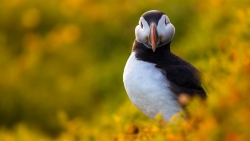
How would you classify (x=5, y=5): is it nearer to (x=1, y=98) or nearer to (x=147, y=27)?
(x=1, y=98)

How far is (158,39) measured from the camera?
15.2 feet

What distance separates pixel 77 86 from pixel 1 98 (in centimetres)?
95

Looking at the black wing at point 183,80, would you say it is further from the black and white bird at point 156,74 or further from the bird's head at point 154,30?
the bird's head at point 154,30

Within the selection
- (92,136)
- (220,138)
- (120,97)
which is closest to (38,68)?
(120,97)

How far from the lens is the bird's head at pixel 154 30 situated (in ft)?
14.9

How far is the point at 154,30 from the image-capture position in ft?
14.9

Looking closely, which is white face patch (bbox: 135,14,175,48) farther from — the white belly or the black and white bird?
the white belly

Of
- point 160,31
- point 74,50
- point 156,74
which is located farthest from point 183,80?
point 74,50

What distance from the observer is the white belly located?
4.40m

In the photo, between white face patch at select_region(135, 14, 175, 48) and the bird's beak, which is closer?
the bird's beak

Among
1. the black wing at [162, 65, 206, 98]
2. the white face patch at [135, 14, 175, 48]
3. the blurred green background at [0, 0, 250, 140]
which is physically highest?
the white face patch at [135, 14, 175, 48]

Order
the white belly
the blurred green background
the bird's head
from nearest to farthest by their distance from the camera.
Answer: the white belly, the bird's head, the blurred green background

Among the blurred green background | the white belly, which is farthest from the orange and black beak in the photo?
the blurred green background

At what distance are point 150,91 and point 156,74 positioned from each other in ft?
0.50
